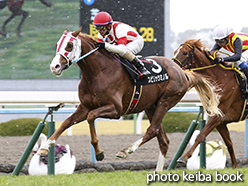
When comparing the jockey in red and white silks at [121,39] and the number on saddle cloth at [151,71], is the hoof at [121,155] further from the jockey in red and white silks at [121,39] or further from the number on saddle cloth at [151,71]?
the jockey in red and white silks at [121,39]

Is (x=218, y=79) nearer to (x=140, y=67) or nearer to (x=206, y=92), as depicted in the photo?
(x=206, y=92)

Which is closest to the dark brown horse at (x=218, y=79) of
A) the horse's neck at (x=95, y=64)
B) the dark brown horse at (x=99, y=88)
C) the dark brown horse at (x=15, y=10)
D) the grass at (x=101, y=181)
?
the dark brown horse at (x=99, y=88)

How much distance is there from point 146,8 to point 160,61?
13.5 feet

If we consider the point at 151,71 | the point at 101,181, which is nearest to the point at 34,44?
the point at 151,71

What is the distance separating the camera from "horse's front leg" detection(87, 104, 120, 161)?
3098 millimetres

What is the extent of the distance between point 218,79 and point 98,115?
1578 millimetres

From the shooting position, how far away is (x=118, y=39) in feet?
11.2

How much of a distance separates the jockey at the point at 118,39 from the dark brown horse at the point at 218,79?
0.83 m

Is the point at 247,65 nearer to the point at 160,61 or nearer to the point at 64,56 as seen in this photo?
the point at 160,61

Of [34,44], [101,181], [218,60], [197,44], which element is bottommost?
[34,44]

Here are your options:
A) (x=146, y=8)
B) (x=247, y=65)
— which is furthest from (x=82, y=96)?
(x=146, y=8)

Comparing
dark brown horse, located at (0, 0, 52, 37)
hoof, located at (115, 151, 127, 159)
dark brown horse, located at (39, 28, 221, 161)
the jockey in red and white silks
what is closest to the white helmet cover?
dark brown horse, located at (39, 28, 221, 161)

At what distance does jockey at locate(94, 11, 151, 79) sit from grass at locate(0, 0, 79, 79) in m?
5.90

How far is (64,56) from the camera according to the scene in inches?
123
